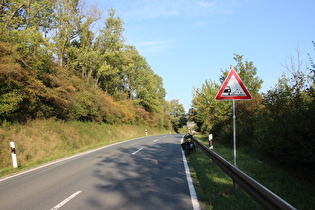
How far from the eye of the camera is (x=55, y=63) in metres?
18.2

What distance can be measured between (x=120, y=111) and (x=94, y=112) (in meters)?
9.75

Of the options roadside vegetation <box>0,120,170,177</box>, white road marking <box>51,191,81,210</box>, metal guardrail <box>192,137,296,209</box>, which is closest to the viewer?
metal guardrail <box>192,137,296,209</box>

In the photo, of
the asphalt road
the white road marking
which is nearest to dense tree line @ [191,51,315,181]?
the asphalt road

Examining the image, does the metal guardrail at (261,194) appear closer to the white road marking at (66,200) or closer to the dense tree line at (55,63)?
the white road marking at (66,200)

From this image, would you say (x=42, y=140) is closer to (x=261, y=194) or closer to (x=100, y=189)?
(x=100, y=189)

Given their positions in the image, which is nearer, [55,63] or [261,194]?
[261,194]

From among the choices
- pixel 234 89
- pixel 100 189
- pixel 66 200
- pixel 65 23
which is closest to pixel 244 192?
pixel 234 89

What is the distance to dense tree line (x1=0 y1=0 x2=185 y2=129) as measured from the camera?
12.8 meters

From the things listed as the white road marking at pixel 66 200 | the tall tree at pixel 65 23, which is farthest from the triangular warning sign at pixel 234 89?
the tall tree at pixel 65 23

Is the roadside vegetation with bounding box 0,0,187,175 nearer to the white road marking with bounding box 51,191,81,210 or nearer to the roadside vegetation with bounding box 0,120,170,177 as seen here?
the roadside vegetation with bounding box 0,120,170,177

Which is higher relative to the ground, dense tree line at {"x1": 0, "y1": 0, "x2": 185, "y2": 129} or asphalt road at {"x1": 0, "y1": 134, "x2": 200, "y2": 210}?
dense tree line at {"x1": 0, "y1": 0, "x2": 185, "y2": 129}

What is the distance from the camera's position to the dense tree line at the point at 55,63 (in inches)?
505

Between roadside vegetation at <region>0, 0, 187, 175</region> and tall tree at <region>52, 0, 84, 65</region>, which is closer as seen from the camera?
roadside vegetation at <region>0, 0, 187, 175</region>

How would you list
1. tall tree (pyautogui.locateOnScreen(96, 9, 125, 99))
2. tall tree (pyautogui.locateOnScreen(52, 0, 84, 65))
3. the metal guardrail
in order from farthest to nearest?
1. tall tree (pyautogui.locateOnScreen(96, 9, 125, 99))
2. tall tree (pyautogui.locateOnScreen(52, 0, 84, 65))
3. the metal guardrail
